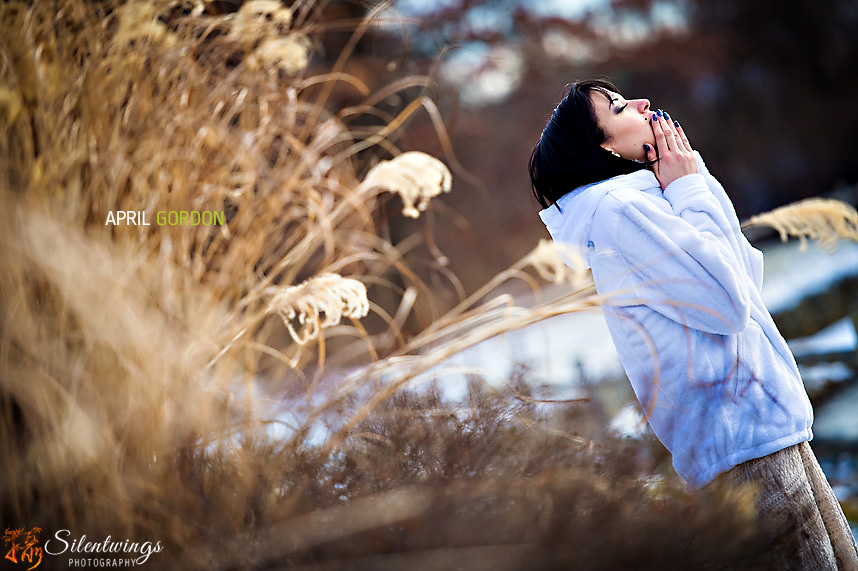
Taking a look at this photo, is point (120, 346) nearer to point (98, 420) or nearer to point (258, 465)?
point (98, 420)

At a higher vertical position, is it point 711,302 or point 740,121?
point 711,302

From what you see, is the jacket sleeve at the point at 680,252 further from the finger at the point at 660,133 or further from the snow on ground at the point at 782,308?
the snow on ground at the point at 782,308

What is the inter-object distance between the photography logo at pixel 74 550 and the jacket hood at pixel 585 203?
2.31ft

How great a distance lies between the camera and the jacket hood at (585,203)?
1.16 meters

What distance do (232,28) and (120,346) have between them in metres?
0.79

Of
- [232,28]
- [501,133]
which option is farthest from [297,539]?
[501,133]

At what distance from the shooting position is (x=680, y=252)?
105 cm

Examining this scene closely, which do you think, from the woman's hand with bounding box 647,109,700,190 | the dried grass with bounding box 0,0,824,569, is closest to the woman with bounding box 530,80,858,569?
the woman's hand with bounding box 647,109,700,190

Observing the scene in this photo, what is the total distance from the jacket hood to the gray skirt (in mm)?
407

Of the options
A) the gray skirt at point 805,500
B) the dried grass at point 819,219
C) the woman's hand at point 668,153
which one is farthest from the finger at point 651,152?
the gray skirt at point 805,500

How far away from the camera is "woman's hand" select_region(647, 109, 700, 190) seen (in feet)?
3.83

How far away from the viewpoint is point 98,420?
36.7 inches

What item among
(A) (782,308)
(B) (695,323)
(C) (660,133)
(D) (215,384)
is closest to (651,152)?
(C) (660,133)

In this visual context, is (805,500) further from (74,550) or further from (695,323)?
(74,550)
